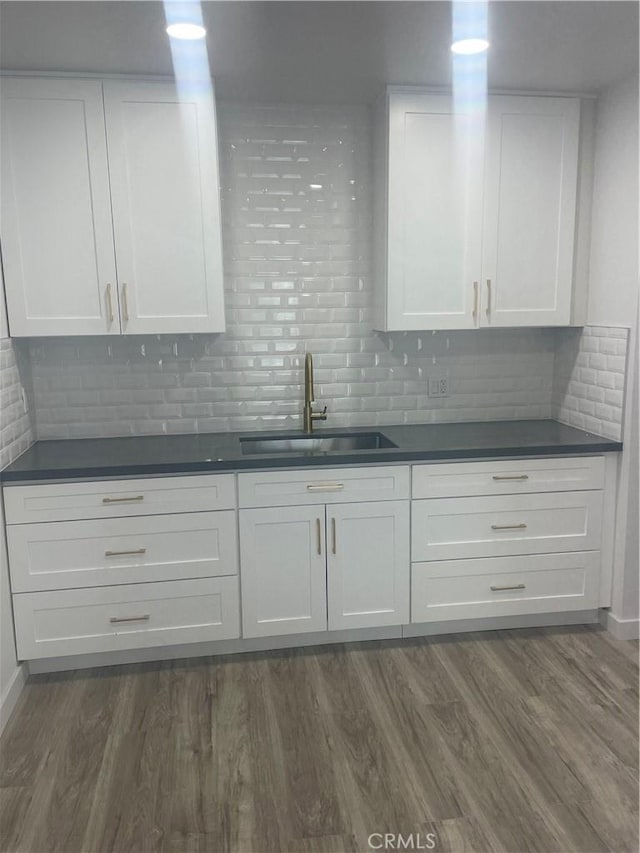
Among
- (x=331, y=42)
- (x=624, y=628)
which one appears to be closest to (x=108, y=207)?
(x=331, y=42)

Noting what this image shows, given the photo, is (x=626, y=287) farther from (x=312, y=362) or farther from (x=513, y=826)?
(x=513, y=826)

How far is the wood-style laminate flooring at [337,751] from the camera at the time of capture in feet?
6.10

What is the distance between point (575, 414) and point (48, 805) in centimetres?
272

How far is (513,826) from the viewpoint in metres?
1.86

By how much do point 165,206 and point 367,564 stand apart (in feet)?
5.68

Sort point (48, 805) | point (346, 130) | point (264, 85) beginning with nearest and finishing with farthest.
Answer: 1. point (48, 805)
2. point (264, 85)
3. point (346, 130)

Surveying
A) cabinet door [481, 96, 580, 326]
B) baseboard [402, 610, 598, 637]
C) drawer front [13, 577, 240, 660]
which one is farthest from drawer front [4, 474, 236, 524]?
cabinet door [481, 96, 580, 326]

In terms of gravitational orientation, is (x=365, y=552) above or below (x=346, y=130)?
below

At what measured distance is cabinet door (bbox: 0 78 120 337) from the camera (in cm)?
250

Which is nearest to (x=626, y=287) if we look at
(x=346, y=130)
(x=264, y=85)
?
(x=346, y=130)

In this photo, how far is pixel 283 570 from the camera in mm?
2691

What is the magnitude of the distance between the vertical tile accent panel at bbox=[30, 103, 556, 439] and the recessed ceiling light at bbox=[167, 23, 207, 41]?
2.37 ft

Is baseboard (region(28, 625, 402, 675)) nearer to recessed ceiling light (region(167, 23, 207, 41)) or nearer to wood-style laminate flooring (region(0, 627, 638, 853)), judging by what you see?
wood-style laminate flooring (region(0, 627, 638, 853))

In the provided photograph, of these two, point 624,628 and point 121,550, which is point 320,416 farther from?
point 624,628
